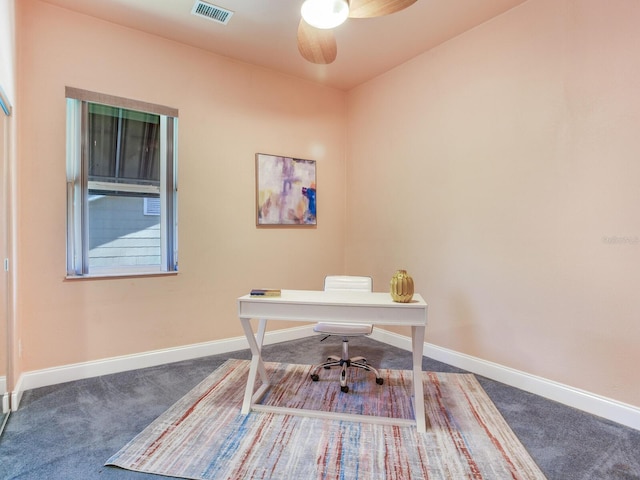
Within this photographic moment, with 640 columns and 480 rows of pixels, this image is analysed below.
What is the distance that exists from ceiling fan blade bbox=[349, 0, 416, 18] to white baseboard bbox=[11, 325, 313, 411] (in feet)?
10.2

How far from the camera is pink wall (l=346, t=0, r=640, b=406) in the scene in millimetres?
2293

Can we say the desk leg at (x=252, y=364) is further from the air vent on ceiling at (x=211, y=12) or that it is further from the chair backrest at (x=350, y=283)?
the air vent on ceiling at (x=211, y=12)

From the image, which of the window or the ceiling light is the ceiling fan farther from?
the window

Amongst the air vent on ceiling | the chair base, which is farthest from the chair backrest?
the air vent on ceiling

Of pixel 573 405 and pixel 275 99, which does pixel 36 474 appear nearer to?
pixel 573 405

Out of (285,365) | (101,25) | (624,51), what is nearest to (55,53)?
(101,25)

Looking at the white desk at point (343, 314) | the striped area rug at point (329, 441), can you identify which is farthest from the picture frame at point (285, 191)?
the striped area rug at point (329, 441)

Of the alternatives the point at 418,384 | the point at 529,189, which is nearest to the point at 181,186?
the point at 418,384

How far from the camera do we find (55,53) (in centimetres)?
285

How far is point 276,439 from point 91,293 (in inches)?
81.4

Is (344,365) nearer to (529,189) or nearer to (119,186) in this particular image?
(529,189)

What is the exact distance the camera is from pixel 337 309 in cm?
227

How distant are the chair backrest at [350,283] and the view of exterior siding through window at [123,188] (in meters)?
1.70

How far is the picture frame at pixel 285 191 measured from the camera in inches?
153
